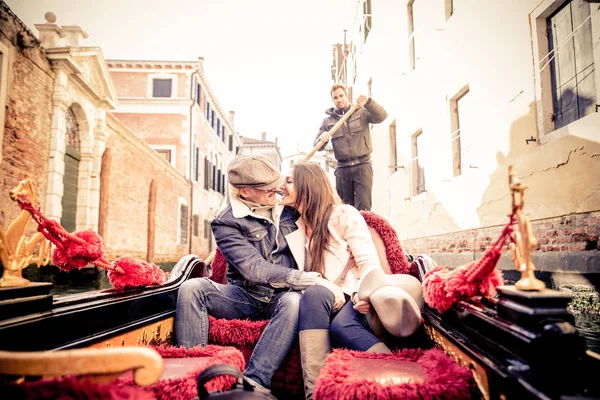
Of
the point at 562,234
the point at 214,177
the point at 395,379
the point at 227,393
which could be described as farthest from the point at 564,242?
the point at 214,177

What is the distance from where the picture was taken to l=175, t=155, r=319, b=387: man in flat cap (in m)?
1.58

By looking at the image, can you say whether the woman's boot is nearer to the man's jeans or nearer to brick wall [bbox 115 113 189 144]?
the man's jeans

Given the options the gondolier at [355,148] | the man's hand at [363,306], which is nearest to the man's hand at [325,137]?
the gondolier at [355,148]

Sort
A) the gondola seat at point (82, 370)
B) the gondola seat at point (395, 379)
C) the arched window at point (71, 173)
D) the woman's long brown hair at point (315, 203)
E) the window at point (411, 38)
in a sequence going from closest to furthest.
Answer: the gondola seat at point (82, 370), the gondola seat at point (395, 379), the woman's long brown hair at point (315, 203), the window at point (411, 38), the arched window at point (71, 173)

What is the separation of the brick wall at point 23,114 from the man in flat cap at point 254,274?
4723 millimetres

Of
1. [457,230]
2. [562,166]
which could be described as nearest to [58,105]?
[457,230]

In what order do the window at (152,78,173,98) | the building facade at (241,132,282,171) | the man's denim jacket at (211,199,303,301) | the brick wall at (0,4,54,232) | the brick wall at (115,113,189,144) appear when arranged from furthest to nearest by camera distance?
the building facade at (241,132,282,171) → the window at (152,78,173,98) → the brick wall at (115,113,189,144) → the brick wall at (0,4,54,232) → the man's denim jacket at (211,199,303,301)

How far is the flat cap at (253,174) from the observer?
192cm

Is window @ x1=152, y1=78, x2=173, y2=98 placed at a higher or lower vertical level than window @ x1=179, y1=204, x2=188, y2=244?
higher

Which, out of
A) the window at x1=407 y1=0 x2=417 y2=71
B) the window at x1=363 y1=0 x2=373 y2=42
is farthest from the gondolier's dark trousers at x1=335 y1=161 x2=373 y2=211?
the window at x1=363 y1=0 x2=373 y2=42

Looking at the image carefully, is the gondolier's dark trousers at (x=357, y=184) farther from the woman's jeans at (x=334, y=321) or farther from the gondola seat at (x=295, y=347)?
the woman's jeans at (x=334, y=321)

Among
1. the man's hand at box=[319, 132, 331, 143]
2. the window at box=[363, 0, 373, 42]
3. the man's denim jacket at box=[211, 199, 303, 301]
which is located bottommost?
the man's denim jacket at box=[211, 199, 303, 301]

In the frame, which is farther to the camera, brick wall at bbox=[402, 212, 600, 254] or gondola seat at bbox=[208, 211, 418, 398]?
brick wall at bbox=[402, 212, 600, 254]

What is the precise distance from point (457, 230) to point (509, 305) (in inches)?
185
